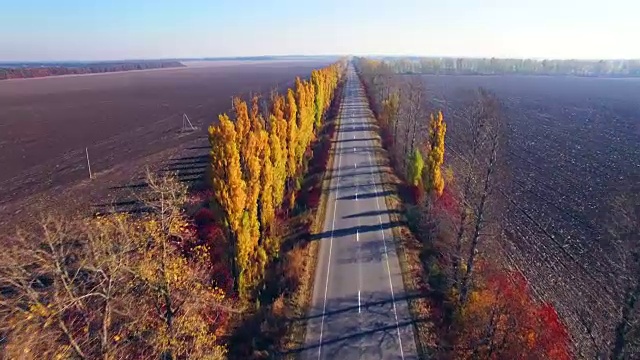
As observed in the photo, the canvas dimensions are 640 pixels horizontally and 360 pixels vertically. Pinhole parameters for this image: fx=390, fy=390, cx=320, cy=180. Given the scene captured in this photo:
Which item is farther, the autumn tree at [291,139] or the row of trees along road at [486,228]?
the autumn tree at [291,139]

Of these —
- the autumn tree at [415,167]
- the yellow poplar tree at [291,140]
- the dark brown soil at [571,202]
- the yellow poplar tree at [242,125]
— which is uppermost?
the yellow poplar tree at [242,125]

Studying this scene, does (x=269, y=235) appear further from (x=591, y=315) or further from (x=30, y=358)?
(x=591, y=315)

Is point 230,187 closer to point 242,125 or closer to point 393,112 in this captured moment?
point 242,125

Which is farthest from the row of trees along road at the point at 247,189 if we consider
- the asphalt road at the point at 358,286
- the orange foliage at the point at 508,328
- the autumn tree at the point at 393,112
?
the autumn tree at the point at 393,112

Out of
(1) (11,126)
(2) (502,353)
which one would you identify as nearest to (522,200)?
(2) (502,353)

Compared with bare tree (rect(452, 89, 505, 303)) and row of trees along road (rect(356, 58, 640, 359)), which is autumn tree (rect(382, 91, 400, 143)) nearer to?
row of trees along road (rect(356, 58, 640, 359))

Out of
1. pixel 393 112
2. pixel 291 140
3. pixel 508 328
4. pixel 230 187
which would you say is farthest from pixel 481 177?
pixel 393 112

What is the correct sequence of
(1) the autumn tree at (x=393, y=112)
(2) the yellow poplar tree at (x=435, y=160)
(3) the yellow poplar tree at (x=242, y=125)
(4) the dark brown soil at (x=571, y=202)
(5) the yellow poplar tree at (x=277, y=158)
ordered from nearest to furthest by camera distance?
(4) the dark brown soil at (x=571, y=202) < (3) the yellow poplar tree at (x=242, y=125) < (5) the yellow poplar tree at (x=277, y=158) < (2) the yellow poplar tree at (x=435, y=160) < (1) the autumn tree at (x=393, y=112)

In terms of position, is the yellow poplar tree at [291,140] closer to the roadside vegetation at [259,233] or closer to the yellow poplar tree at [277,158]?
the roadside vegetation at [259,233]
